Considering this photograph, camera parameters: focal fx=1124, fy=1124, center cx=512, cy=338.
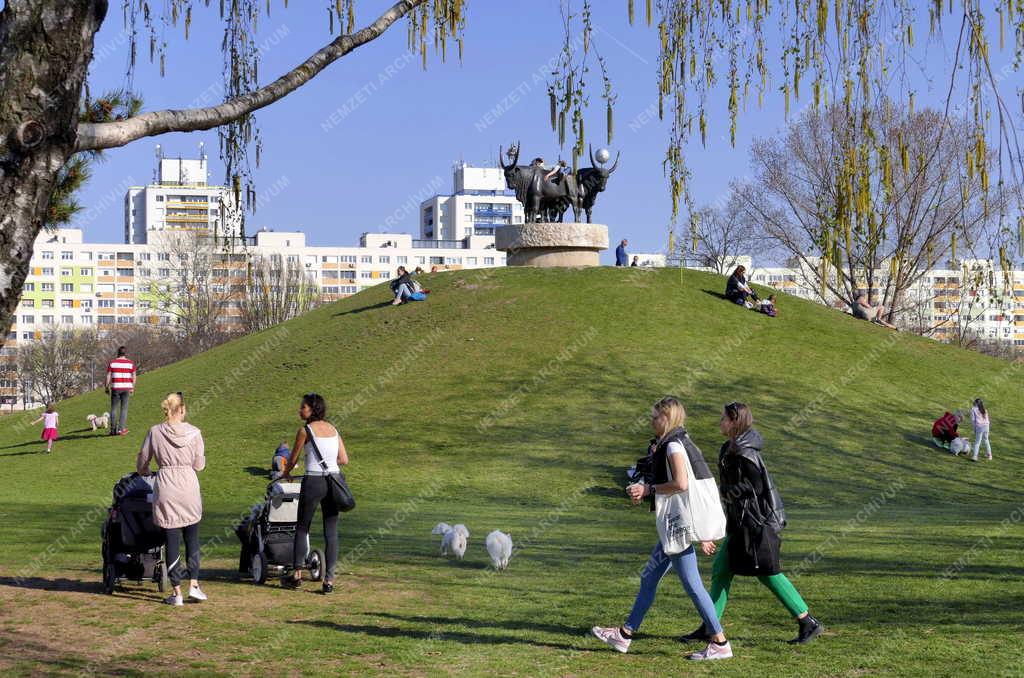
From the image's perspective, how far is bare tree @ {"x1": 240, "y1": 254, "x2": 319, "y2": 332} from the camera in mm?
71750

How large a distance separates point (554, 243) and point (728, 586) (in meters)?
28.4

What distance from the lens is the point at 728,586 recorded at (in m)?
8.16

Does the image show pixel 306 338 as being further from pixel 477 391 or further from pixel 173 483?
pixel 173 483

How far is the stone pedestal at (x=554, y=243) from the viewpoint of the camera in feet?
118

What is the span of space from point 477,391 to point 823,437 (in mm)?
8188

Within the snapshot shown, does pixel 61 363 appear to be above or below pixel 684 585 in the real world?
below

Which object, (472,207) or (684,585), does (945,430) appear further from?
(472,207)

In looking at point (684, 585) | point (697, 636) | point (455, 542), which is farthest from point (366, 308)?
point (684, 585)

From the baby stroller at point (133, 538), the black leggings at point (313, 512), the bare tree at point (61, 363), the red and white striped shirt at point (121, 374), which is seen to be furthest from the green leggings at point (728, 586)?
the bare tree at point (61, 363)

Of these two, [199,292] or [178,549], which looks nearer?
[178,549]

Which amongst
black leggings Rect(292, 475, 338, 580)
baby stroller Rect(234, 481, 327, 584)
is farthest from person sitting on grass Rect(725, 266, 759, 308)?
black leggings Rect(292, 475, 338, 580)

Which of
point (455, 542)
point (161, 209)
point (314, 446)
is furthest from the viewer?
point (161, 209)

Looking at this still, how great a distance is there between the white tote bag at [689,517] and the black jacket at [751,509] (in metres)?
0.19

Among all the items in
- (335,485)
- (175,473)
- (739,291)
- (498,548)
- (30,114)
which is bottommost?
(498,548)
